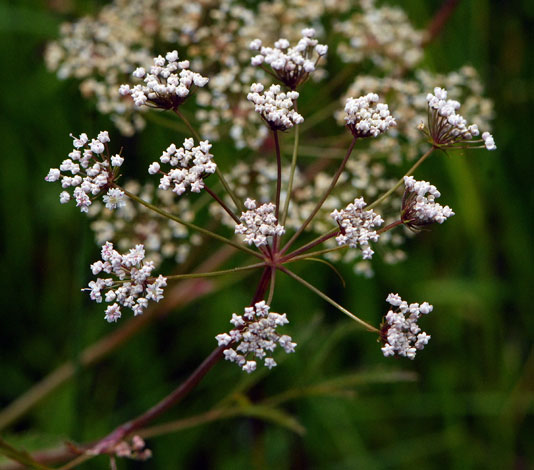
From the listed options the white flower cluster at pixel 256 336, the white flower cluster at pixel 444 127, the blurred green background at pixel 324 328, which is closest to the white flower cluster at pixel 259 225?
the white flower cluster at pixel 256 336

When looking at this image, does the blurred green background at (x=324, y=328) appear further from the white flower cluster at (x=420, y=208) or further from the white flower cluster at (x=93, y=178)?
the white flower cluster at (x=420, y=208)

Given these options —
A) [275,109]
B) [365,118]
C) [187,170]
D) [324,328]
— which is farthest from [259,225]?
[324,328]

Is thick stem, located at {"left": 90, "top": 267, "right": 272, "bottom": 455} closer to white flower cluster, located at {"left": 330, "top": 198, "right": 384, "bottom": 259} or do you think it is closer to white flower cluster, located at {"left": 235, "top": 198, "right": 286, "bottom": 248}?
white flower cluster, located at {"left": 235, "top": 198, "right": 286, "bottom": 248}

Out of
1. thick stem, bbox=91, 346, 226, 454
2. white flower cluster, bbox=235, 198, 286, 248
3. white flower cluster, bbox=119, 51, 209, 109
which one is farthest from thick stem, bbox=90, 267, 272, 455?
white flower cluster, bbox=119, 51, 209, 109

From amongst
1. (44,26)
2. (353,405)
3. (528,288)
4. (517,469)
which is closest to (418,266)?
(528,288)

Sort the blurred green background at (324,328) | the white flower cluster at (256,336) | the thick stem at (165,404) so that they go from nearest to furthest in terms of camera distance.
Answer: the white flower cluster at (256,336) < the thick stem at (165,404) < the blurred green background at (324,328)

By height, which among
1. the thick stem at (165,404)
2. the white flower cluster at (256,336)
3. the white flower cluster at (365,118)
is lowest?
the thick stem at (165,404)
